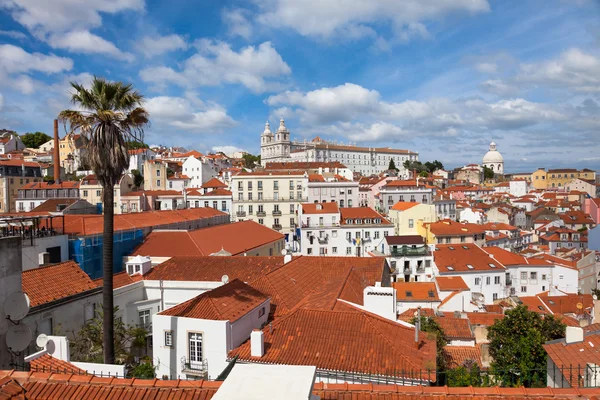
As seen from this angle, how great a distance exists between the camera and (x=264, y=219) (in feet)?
193

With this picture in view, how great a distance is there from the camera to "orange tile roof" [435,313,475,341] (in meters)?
19.5

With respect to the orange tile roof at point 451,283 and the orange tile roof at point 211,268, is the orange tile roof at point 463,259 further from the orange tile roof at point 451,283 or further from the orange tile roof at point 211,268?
the orange tile roof at point 211,268

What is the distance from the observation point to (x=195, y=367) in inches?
484

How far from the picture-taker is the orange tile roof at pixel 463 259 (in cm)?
3722

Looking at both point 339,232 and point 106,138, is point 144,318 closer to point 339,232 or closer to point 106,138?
point 106,138

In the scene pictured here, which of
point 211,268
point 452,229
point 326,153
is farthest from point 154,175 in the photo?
point 326,153

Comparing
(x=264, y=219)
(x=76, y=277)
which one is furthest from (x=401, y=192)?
(x=76, y=277)

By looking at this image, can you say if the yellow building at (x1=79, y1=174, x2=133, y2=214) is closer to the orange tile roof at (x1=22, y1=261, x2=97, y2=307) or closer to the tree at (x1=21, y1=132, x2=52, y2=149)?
the orange tile roof at (x1=22, y1=261, x2=97, y2=307)

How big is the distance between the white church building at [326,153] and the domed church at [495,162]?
3890 centimetres

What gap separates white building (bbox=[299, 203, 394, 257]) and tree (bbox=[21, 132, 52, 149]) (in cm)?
10319

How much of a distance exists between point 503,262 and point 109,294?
3783cm

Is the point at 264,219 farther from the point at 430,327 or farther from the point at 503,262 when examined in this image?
the point at 430,327

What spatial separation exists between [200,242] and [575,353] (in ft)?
74.6

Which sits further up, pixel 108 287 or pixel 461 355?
pixel 108 287
